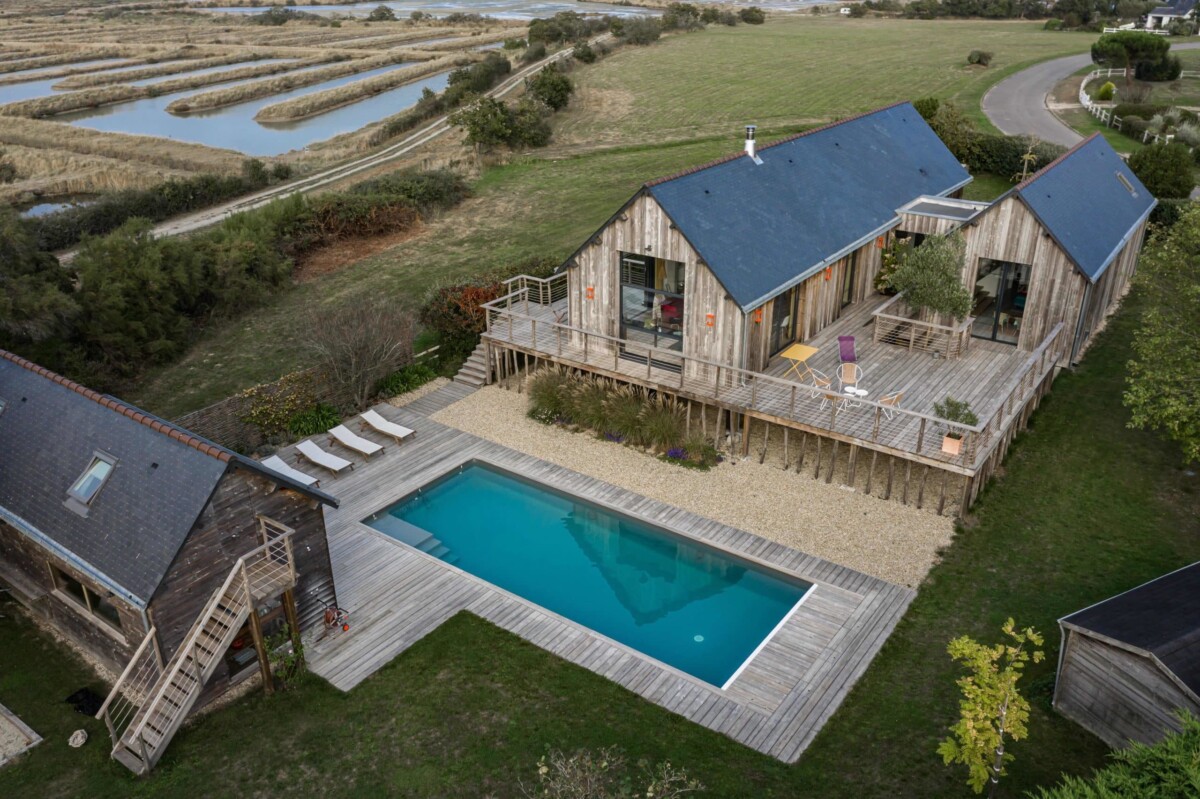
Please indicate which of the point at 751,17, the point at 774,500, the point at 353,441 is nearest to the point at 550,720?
the point at 774,500

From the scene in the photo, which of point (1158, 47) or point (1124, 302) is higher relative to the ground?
point (1158, 47)

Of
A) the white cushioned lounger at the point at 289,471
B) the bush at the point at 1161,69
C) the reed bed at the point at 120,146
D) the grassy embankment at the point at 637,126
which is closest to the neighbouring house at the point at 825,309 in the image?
the white cushioned lounger at the point at 289,471

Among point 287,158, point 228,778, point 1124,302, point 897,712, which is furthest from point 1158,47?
point 228,778

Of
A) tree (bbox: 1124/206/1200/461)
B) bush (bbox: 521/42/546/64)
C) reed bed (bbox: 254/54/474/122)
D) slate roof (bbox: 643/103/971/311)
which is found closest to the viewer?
tree (bbox: 1124/206/1200/461)

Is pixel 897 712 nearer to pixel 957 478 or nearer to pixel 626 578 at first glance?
pixel 626 578

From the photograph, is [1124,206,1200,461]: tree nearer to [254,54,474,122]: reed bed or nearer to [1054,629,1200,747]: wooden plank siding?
[1054,629,1200,747]: wooden plank siding

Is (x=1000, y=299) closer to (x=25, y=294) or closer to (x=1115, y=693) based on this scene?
(x=1115, y=693)

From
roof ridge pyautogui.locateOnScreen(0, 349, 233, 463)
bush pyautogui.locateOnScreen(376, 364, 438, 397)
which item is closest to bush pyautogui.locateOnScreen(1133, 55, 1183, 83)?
bush pyautogui.locateOnScreen(376, 364, 438, 397)
